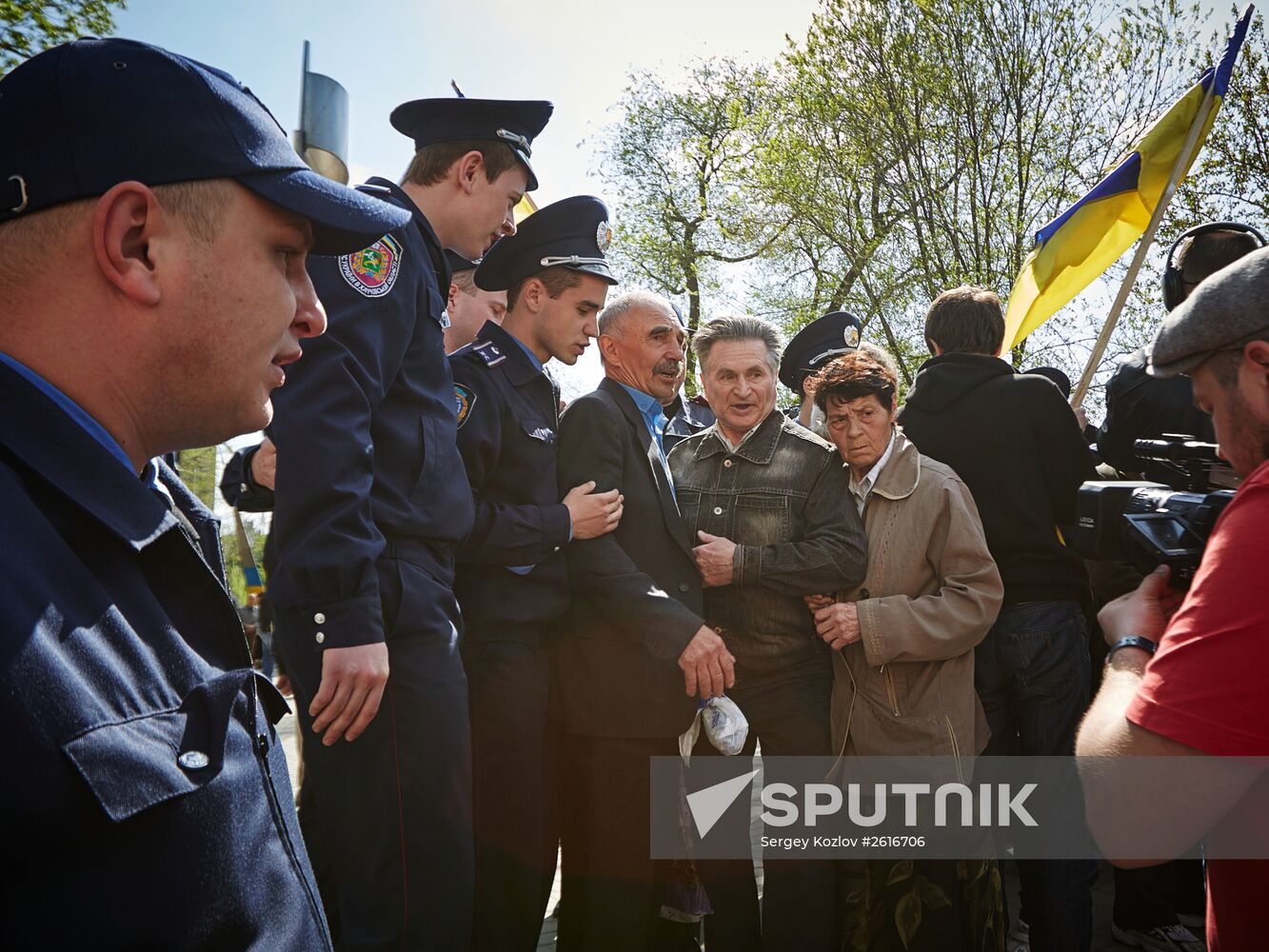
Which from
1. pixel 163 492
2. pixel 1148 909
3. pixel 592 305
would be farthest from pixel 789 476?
pixel 163 492

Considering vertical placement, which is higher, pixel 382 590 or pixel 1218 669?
pixel 1218 669

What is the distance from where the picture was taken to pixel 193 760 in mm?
824

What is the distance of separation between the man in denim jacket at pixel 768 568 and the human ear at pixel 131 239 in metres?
2.38

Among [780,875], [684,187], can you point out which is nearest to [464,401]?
[780,875]

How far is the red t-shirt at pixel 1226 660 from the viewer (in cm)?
121

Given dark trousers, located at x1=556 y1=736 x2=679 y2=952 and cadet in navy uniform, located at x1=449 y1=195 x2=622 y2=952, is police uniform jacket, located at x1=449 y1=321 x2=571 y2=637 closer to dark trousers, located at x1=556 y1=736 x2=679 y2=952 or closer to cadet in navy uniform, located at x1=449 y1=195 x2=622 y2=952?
cadet in navy uniform, located at x1=449 y1=195 x2=622 y2=952

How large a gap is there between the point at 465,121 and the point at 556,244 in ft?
2.10

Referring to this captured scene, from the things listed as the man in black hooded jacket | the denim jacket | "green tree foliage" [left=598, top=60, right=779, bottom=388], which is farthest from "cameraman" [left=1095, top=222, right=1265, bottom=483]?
"green tree foliage" [left=598, top=60, right=779, bottom=388]

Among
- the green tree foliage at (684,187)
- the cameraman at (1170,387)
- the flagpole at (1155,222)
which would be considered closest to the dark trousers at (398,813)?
the cameraman at (1170,387)

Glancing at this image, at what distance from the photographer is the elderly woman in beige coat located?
2.94m

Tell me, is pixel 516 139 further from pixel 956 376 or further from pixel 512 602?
pixel 956 376

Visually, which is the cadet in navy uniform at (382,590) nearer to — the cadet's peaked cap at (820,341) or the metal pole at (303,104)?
the cadet's peaked cap at (820,341)

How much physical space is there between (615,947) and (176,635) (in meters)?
2.38

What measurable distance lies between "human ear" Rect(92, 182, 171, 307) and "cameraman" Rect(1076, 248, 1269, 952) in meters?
1.38
